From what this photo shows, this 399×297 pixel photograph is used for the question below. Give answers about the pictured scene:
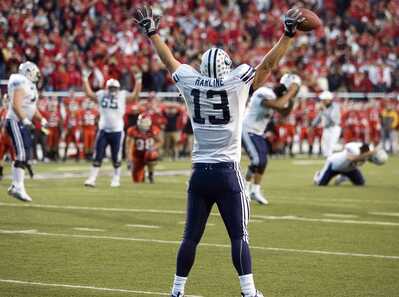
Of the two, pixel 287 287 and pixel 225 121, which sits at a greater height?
pixel 225 121

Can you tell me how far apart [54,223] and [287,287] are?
14.6ft

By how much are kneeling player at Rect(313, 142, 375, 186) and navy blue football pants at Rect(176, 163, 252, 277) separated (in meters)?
11.3

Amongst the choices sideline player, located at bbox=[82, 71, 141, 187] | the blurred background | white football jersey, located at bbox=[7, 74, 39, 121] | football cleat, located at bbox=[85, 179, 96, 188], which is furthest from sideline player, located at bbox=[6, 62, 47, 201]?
the blurred background

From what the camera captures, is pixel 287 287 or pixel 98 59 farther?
pixel 98 59

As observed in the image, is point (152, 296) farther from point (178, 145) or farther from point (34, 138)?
point (178, 145)

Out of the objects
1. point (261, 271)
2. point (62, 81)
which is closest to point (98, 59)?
point (62, 81)

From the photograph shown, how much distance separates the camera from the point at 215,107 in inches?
266

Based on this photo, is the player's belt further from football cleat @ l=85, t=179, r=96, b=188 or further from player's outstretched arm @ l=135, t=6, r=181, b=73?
football cleat @ l=85, t=179, r=96, b=188

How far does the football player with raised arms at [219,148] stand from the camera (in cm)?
672

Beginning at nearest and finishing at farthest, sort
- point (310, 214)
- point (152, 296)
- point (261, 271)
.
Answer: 1. point (152, 296)
2. point (261, 271)
3. point (310, 214)

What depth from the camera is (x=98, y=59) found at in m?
26.5

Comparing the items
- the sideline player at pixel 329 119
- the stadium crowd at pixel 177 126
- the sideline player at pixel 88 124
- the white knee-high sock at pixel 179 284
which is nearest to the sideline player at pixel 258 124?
the sideline player at pixel 329 119

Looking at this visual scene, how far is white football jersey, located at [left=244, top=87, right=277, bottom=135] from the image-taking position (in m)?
13.9

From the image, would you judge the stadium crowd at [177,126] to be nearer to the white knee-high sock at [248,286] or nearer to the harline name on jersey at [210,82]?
the harline name on jersey at [210,82]
